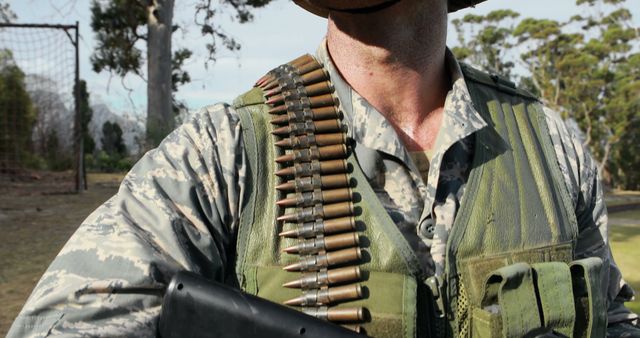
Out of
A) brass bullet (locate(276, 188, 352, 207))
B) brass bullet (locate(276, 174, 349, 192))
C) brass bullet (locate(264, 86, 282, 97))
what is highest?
brass bullet (locate(264, 86, 282, 97))

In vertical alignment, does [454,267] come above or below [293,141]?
below

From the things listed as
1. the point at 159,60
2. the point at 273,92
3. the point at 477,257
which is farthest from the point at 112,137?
the point at 477,257

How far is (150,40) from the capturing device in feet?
48.6

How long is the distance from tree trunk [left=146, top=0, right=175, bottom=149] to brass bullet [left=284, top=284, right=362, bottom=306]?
1322 cm

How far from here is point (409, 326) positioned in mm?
1480

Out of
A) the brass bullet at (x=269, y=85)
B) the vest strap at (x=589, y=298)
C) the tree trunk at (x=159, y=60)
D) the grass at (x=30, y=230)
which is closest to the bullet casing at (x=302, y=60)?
the brass bullet at (x=269, y=85)

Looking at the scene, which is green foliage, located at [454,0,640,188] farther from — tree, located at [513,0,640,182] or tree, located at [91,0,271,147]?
tree, located at [91,0,271,147]

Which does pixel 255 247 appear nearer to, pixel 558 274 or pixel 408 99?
pixel 408 99

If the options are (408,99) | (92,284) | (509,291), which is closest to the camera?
(92,284)

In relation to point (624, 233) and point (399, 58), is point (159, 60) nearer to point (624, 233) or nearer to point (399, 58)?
point (624, 233)

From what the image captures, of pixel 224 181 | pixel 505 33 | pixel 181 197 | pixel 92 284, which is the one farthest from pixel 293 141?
pixel 505 33

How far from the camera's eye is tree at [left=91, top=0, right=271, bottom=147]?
14.6 metres

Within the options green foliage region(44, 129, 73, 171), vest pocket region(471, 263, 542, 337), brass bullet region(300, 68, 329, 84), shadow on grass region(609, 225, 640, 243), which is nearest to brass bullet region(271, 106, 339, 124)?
brass bullet region(300, 68, 329, 84)

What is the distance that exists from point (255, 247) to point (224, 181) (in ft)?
0.57
